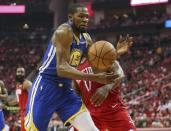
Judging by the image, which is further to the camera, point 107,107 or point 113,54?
point 107,107

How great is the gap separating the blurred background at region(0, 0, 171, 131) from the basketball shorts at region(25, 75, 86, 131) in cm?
1741

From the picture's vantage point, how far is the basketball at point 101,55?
5.27 metres

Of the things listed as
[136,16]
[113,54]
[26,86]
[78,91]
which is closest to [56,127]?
[26,86]

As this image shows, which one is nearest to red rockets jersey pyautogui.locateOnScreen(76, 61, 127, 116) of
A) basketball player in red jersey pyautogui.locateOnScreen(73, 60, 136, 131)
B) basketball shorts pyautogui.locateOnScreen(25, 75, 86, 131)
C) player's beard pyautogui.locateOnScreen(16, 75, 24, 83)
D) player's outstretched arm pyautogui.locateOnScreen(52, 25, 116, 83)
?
basketball player in red jersey pyautogui.locateOnScreen(73, 60, 136, 131)

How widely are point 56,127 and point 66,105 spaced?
8.51 meters

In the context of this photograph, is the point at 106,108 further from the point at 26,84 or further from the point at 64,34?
the point at 26,84

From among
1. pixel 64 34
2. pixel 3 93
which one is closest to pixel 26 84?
pixel 3 93

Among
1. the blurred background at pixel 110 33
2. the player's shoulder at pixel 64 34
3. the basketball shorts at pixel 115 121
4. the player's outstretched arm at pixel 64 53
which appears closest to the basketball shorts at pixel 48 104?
the player's outstretched arm at pixel 64 53

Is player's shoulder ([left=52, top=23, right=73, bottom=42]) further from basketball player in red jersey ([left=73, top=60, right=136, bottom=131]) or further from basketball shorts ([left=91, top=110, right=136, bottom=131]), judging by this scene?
basketball shorts ([left=91, top=110, right=136, bottom=131])

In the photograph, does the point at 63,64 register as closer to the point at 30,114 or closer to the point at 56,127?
the point at 30,114

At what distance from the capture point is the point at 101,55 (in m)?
5.26

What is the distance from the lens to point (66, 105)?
→ 16.7 feet

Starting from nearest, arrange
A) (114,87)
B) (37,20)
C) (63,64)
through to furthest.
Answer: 1. (63,64)
2. (114,87)
3. (37,20)

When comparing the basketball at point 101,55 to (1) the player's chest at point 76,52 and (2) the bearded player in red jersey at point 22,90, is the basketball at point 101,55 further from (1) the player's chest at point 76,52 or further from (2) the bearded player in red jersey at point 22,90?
(2) the bearded player in red jersey at point 22,90
